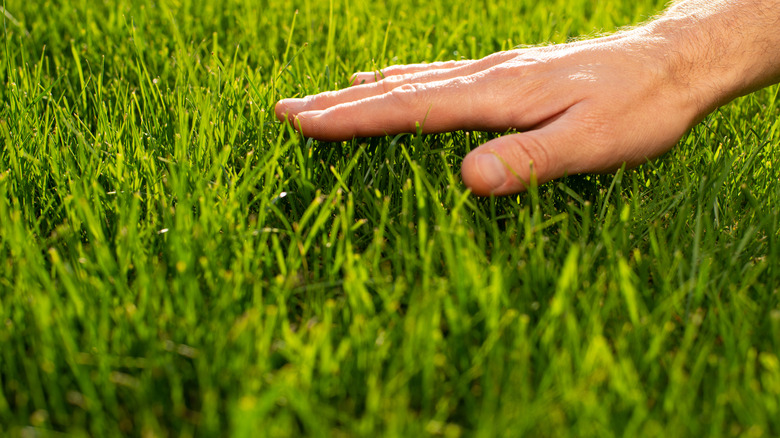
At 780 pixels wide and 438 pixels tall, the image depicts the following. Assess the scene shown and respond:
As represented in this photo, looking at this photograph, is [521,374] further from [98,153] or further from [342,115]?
[98,153]

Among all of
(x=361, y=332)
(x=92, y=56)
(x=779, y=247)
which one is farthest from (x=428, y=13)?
(x=361, y=332)

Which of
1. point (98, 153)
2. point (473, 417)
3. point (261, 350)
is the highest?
point (98, 153)

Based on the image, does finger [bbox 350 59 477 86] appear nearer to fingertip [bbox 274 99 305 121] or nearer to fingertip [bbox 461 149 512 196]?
fingertip [bbox 274 99 305 121]

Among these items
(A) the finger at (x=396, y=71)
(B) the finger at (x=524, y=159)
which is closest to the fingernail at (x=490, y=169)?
(B) the finger at (x=524, y=159)

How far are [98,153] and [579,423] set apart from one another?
140 cm

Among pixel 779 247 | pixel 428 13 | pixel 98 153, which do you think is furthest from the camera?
pixel 428 13

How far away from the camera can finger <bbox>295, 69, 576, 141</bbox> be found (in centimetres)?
185

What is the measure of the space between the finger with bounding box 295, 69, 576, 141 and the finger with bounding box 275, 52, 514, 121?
0.08 meters

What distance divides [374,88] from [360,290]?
0.94 metres

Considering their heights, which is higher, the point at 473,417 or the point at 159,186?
the point at 159,186

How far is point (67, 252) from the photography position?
153cm

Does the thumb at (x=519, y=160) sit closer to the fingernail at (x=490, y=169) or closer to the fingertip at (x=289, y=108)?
the fingernail at (x=490, y=169)

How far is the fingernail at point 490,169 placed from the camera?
1604 millimetres

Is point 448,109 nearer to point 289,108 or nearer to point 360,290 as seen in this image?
point 289,108
